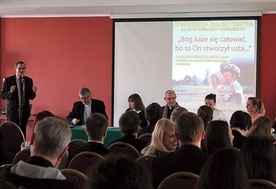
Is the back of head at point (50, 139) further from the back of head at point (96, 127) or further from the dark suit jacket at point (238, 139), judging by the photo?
the dark suit jacket at point (238, 139)

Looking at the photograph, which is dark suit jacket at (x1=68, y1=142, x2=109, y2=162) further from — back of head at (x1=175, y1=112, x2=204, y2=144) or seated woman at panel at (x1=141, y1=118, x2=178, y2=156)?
back of head at (x1=175, y1=112, x2=204, y2=144)

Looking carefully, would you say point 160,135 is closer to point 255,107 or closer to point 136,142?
point 136,142

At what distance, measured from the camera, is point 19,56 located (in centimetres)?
913

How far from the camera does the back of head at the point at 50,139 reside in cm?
225

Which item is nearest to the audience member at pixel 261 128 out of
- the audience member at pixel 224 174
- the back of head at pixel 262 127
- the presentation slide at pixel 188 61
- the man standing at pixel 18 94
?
the back of head at pixel 262 127

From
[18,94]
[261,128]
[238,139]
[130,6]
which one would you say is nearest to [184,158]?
[261,128]

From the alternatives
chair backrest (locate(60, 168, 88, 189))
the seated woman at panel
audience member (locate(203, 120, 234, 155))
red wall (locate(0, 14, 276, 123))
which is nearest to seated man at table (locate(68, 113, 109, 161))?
the seated woman at panel

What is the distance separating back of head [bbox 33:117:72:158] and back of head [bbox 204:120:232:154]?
1503 mm

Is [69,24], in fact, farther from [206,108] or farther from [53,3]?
[206,108]

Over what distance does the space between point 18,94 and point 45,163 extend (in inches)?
194

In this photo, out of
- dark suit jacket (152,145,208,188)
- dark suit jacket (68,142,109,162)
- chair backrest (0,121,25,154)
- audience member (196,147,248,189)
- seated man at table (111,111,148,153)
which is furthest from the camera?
chair backrest (0,121,25,154)

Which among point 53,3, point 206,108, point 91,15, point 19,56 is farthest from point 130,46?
point 206,108

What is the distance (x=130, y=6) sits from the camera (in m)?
7.72

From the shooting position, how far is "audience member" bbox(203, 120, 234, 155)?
11.2ft
